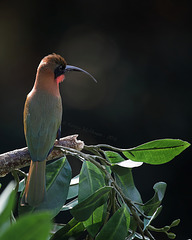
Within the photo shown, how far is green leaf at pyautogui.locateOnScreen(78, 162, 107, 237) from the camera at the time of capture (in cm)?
61

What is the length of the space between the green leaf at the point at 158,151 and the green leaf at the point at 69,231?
14 centimetres

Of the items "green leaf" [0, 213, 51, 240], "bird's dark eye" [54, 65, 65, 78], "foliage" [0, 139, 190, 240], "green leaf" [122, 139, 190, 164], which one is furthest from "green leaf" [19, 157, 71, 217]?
"green leaf" [0, 213, 51, 240]

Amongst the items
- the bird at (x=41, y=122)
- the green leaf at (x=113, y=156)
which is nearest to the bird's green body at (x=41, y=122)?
the bird at (x=41, y=122)

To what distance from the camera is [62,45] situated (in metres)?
2.42

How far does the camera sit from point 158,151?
0.65 m

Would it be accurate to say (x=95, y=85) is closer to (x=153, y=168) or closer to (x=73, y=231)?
(x=153, y=168)

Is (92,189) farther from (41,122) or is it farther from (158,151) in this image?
(41,122)

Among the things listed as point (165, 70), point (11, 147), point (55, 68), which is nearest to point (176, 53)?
point (165, 70)

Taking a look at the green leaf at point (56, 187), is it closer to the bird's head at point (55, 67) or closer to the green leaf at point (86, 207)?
the green leaf at point (86, 207)

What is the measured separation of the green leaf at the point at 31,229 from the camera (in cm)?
18

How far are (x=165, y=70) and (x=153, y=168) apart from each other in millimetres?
608

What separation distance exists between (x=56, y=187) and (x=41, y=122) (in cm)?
19

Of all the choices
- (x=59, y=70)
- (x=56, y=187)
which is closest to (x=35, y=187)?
(x=56, y=187)

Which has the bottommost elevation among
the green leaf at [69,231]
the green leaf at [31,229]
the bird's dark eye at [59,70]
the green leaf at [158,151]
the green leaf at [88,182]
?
the green leaf at [69,231]
